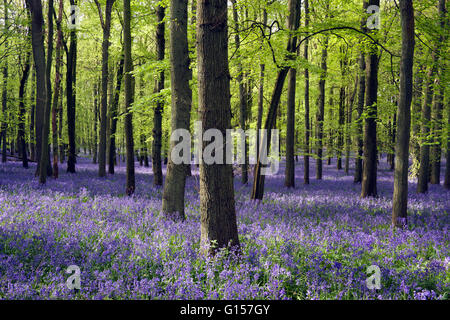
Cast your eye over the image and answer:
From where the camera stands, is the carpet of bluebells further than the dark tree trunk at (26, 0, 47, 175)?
No

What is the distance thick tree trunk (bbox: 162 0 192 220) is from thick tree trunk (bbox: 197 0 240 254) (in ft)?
8.56

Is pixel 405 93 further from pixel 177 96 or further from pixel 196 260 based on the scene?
pixel 196 260

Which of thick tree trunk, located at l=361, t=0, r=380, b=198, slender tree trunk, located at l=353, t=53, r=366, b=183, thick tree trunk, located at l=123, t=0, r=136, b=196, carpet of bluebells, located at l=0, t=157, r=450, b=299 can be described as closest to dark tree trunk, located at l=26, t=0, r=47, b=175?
thick tree trunk, located at l=123, t=0, r=136, b=196

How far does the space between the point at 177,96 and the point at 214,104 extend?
2882 mm

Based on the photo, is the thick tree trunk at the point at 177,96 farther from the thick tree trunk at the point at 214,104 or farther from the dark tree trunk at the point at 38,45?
the dark tree trunk at the point at 38,45

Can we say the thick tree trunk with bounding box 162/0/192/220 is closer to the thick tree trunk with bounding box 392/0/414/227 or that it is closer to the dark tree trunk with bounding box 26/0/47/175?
the thick tree trunk with bounding box 392/0/414/227

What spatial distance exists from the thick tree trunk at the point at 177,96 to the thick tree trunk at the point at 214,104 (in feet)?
8.56

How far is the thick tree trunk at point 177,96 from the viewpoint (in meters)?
6.68

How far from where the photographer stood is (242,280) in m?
3.42

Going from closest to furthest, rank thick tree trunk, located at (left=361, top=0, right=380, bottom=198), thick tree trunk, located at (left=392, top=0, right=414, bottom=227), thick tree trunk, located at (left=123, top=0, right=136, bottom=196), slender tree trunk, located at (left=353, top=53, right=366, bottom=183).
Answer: thick tree trunk, located at (left=392, top=0, right=414, bottom=227) → thick tree trunk, located at (left=123, top=0, right=136, bottom=196) → thick tree trunk, located at (left=361, top=0, right=380, bottom=198) → slender tree trunk, located at (left=353, top=53, right=366, bottom=183)

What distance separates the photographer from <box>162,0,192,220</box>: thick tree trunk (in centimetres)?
668

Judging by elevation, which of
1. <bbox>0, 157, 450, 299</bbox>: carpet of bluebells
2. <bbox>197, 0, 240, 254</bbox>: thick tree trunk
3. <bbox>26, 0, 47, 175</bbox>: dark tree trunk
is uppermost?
<bbox>26, 0, 47, 175</bbox>: dark tree trunk
